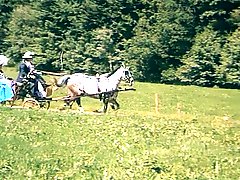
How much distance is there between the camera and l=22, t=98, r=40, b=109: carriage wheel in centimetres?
2502

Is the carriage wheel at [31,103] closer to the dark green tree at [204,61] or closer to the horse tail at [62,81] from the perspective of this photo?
the horse tail at [62,81]

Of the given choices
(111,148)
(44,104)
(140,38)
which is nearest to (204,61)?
(140,38)

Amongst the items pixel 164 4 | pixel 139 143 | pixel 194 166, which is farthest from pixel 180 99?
pixel 194 166

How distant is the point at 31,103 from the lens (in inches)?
999

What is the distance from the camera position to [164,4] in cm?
6538

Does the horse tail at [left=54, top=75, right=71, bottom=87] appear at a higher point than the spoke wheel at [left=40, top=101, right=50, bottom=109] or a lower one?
higher

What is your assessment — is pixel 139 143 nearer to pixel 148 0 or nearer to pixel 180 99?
pixel 180 99

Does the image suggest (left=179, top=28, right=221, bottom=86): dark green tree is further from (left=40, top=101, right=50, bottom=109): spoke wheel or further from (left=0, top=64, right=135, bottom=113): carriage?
(left=40, top=101, right=50, bottom=109): spoke wheel

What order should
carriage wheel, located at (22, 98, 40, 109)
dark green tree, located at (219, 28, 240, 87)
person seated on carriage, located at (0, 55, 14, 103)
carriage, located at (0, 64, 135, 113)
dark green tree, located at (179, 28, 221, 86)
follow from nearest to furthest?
person seated on carriage, located at (0, 55, 14, 103) < carriage wheel, located at (22, 98, 40, 109) < carriage, located at (0, 64, 135, 113) < dark green tree, located at (219, 28, 240, 87) < dark green tree, located at (179, 28, 221, 86)

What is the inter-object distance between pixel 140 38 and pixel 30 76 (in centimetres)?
4282

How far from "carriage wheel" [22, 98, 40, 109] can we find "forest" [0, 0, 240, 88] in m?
34.1

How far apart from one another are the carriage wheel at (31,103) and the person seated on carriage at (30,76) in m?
0.24

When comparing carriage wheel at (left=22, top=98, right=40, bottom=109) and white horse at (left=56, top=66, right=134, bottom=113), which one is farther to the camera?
white horse at (left=56, top=66, right=134, bottom=113)

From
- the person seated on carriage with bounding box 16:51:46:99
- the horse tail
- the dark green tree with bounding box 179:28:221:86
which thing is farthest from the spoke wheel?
the dark green tree with bounding box 179:28:221:86
